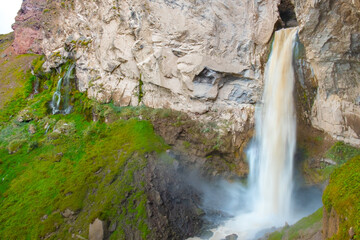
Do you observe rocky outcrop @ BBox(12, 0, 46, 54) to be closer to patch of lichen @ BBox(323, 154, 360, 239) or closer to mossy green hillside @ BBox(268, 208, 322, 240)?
mossy green hillside @ BBox(268, 208, 322, 240)

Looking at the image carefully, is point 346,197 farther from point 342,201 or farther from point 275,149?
point 275,149

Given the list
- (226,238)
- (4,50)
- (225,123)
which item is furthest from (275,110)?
(4,50)

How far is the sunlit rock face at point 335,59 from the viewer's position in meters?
9.72

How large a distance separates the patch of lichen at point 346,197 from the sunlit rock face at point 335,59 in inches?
223

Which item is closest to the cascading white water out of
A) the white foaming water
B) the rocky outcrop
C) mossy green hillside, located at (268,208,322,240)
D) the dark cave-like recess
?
the white foaming water

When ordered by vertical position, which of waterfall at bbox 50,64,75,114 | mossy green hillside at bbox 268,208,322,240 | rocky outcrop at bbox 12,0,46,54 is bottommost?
mossy green hillside at bbox 268,208,322,240

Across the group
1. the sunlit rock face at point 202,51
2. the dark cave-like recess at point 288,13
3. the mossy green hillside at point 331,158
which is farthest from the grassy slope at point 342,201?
the dark cave-like recess at point 288,13

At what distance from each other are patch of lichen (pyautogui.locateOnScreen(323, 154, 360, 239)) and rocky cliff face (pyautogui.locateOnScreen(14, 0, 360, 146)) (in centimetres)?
595

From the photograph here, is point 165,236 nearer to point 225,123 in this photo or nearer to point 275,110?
point 225,123

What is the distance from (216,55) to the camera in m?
15.5

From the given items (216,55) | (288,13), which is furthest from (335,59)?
(288,13)

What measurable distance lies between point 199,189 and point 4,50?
4397 centimetres

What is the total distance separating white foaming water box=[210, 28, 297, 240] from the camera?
1255cm

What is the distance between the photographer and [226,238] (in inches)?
419
